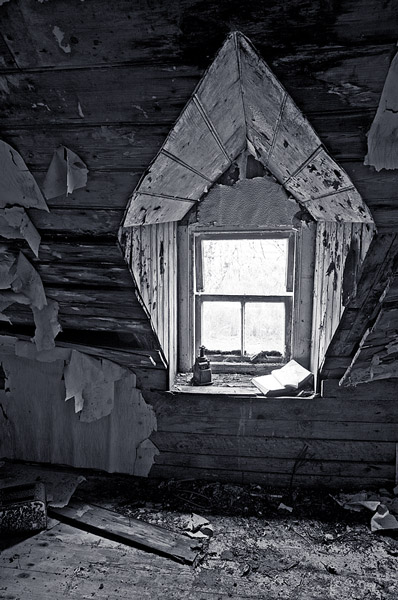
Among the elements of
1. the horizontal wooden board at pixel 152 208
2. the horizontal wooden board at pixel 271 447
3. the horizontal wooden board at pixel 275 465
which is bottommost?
the horizontal wooden board at pixel 275 465

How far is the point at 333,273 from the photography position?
2.05 m

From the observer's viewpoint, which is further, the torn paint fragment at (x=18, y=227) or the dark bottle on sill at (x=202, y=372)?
the dark bottle on sill at (x=202, y=372)

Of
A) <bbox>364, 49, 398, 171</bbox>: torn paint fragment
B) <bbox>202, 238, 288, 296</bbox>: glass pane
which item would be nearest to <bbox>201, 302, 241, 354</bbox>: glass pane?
<bbox>202, 238, 288, 296</bbox>: glass pane

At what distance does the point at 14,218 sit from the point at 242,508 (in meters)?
1.91

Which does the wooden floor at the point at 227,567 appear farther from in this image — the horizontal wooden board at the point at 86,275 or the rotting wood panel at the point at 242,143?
the rotting wood panel at the point at 242,143

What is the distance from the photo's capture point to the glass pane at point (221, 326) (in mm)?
2717

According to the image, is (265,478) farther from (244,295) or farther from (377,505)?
(244,295)

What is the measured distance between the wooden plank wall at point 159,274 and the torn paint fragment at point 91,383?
36 cm

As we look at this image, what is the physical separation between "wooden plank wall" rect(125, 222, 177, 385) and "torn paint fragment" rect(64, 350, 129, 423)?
363mm

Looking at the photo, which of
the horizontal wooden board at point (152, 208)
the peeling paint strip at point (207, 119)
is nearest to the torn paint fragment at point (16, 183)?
the horizontal wooden board at point (152, 208)

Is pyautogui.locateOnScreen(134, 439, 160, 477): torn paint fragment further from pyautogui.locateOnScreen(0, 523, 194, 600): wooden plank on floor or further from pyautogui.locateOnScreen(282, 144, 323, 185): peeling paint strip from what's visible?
pyautogui.locateOnScreen(282, 144, 323, 185): peeling paint strip

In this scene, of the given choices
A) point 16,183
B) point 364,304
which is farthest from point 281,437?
point 16,183

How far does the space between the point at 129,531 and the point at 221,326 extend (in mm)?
1242

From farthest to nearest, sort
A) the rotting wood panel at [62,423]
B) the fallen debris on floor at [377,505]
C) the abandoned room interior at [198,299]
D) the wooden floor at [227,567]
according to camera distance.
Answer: the rotting wood panel at [62,423]
the fallen debris on floor at [377,505]
the wooden floor at [227,567]
the abandoned room interior at [198,299]
